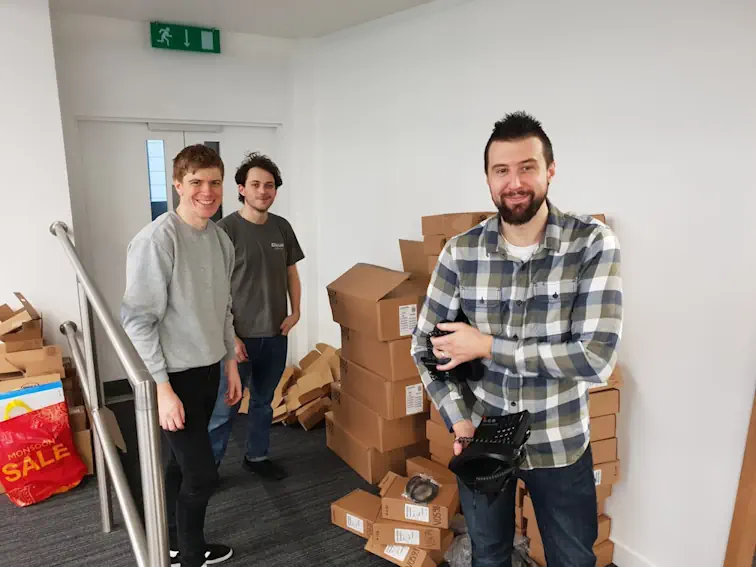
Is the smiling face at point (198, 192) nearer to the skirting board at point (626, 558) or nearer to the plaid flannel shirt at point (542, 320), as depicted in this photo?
the plaid flannel shirt at point (542, 320)

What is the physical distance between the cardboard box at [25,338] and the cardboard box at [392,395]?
5.36 ft

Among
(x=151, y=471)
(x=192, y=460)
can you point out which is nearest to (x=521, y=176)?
(x=151, y=471)

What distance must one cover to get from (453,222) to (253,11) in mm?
1914

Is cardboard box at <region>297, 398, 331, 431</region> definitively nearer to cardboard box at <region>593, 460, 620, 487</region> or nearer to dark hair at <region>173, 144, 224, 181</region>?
cardboard box at <region>593, 460, 620, 487</region>

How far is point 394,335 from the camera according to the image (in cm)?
245

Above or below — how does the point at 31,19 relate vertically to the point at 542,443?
above

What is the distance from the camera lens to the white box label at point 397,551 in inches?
81.1

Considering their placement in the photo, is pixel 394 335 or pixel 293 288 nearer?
pixel 394 335

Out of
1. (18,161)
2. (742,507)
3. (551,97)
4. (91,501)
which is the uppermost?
(551,97)

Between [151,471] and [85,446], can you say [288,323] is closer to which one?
[85,446]

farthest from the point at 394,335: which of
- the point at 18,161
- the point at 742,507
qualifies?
the point at 18,161

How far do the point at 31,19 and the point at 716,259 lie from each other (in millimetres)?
3292

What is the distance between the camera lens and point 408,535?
2.10 m

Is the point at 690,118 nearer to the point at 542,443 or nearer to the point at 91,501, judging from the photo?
the point at 542,443
